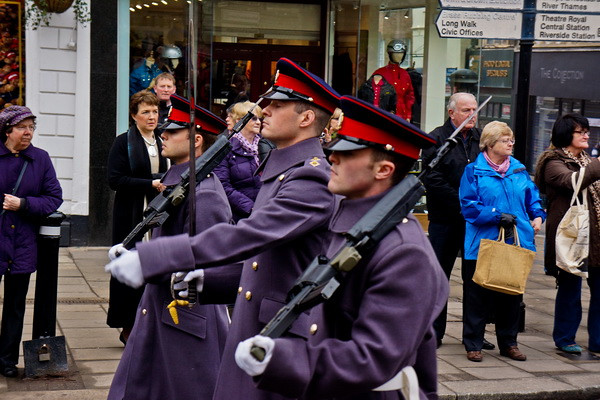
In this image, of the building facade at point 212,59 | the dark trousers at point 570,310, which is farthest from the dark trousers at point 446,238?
the building facade at point 212,59

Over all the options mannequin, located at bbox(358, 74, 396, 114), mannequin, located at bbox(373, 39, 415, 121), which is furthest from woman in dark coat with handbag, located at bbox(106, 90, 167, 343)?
mannequin, located at bbox(373, 39, 415, 121)

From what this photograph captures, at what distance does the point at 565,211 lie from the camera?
8.21 m

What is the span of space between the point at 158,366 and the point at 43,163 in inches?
106

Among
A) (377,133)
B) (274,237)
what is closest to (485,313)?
(274,237)

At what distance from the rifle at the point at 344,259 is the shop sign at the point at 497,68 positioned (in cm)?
1084

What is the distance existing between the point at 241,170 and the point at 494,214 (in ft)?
7.35

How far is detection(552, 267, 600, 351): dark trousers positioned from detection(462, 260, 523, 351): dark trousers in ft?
1.76

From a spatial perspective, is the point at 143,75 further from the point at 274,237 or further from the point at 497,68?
the point at 274,237

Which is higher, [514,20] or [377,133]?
[514,20]

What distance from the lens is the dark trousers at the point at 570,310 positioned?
8.20 m

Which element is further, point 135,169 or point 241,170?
point 241,170

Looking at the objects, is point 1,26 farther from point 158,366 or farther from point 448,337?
point 158,366

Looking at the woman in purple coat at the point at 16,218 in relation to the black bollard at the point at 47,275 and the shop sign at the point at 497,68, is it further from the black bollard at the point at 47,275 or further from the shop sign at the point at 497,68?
the shop sign at the point at 497,68

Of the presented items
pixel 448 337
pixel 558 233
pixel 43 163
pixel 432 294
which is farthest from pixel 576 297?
pixel 432 294
